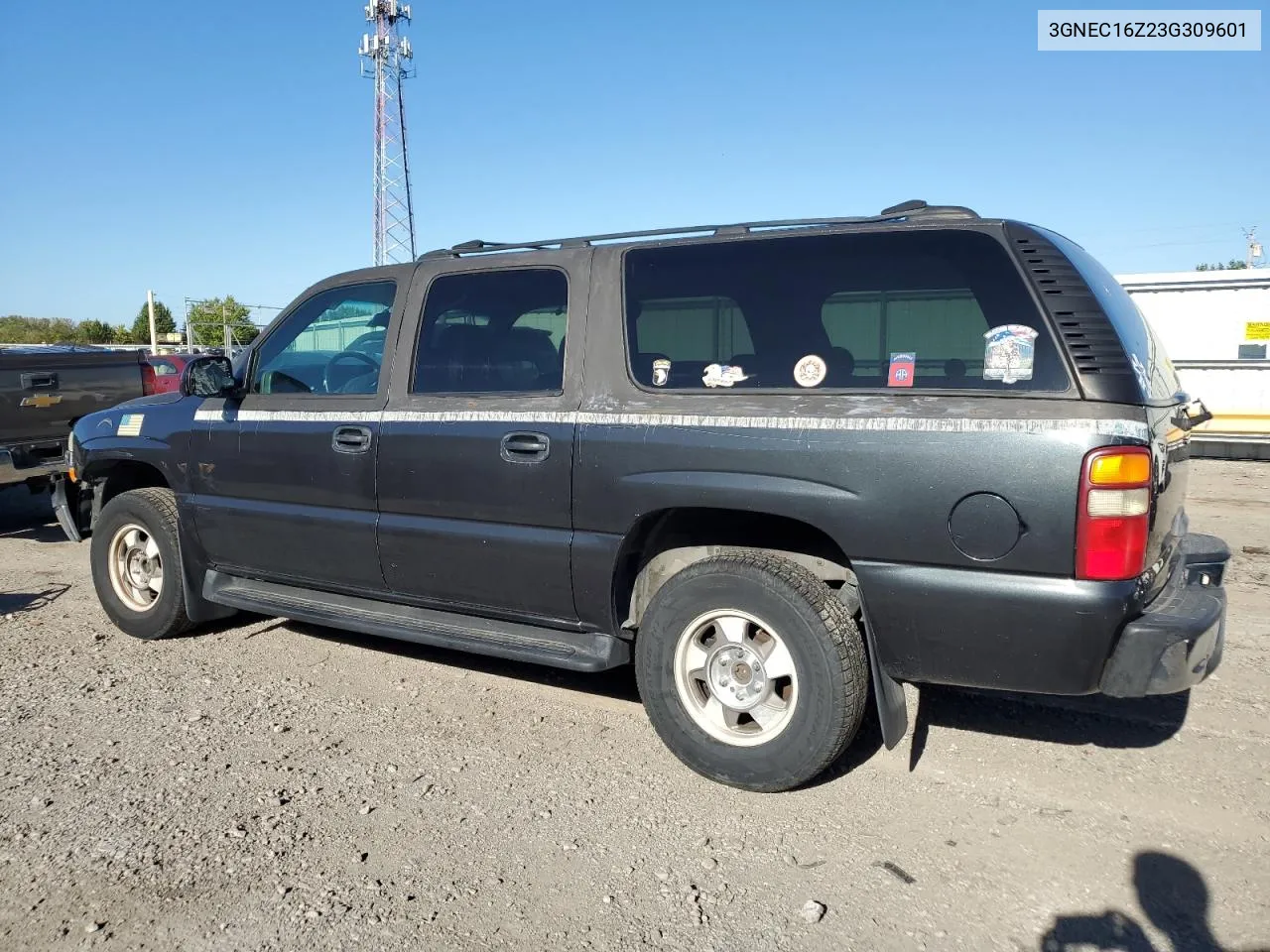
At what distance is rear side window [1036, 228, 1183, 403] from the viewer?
9.94 ft

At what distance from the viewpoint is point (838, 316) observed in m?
3.41

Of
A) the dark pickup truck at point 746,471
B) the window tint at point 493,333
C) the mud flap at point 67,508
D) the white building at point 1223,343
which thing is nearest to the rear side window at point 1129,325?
the dark pickup truck at point 746,471

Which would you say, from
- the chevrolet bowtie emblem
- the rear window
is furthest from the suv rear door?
the chevrolet bowtie emblem

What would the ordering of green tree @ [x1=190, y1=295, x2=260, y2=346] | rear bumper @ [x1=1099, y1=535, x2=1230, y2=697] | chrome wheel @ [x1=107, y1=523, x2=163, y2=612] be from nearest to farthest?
rear bumper @ [x1=1099, y1=535, x2=1230, y2=697]
chrome wheel @ [x1=107, y1=523, x2=163, y2=612]
green tree @ [x1=190, y1=295, x2=260, y2=346]

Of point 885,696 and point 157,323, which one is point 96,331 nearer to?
point 157,323

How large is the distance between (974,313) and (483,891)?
2.32 metres

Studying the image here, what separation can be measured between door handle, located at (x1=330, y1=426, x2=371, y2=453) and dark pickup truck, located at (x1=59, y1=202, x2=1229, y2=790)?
0.02m

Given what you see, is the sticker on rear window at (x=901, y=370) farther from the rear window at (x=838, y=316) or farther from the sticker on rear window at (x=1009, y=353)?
the sticker on rear window at (x=1009, y=353)

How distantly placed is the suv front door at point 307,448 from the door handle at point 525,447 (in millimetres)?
727

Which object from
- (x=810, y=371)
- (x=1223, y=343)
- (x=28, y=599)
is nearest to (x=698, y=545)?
(x=810, y=371)

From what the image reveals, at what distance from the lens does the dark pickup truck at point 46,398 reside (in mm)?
7770

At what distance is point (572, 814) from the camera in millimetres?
3305

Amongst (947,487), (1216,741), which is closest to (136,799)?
→ (947,487)

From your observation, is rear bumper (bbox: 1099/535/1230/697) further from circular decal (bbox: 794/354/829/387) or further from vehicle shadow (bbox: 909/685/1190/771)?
circular decal (bbox: 794/354/829/387)
